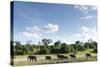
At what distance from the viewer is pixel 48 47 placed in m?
2.66

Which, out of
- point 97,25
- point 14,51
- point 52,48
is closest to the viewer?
point 14,51

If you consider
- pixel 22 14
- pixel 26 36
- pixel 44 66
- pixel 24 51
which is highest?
pixel 22 14

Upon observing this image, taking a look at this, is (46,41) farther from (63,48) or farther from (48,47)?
(63,48)

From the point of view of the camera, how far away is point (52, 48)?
2.68 metres

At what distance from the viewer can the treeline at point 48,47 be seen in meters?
2.52

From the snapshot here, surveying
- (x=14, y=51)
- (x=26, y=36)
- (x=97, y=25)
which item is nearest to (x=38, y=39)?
(x=26, y=36)

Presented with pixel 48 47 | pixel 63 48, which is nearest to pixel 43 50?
pixel 48 47

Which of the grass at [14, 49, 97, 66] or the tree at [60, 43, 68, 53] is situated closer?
the grass at [14, 49, 97, 66]

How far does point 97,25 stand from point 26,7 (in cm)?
96

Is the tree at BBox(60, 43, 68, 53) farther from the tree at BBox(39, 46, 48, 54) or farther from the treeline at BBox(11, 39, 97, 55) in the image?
the tree at BBox(39, 46, 48, 54)

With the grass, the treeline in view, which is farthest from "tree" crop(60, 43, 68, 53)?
the grass

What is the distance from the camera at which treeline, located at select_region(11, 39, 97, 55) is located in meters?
2.52

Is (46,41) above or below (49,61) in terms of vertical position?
above
